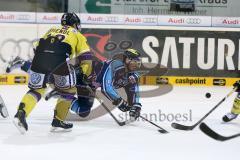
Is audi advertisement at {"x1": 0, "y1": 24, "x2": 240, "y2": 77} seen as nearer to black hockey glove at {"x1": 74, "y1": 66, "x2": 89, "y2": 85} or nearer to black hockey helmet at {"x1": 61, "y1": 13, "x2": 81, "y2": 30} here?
black hockey glove at {"x1": 74, "y1": 66, "x2": 89, "y2": 85}

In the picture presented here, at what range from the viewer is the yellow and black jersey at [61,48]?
15.5ft

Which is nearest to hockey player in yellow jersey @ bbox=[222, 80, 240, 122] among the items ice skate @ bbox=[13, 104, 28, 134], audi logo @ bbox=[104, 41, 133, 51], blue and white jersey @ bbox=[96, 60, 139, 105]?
blue and white jersey @ bbox=[96, 60, 139, 105]

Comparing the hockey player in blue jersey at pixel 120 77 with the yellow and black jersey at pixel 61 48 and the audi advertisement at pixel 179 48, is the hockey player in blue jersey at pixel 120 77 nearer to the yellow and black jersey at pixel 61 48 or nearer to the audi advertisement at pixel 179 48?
the yellow and black jersey at pixel 61 48

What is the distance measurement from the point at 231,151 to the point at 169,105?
8.74 feet

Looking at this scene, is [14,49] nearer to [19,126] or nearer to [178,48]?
[178,48]

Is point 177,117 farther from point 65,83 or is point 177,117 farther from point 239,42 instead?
point 239,42

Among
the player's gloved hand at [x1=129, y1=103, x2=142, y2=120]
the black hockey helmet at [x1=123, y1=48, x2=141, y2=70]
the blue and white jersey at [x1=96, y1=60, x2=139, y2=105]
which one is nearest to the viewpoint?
the player's gloved hand at [x1=129, y1=103, x2=142, y2=120]

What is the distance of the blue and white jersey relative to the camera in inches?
208

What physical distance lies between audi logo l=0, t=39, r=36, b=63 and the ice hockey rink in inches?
94.2

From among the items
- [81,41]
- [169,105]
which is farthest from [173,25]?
[81,41]

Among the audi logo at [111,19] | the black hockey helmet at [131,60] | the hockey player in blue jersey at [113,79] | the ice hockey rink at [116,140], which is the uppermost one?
the audi logo at [111,19]

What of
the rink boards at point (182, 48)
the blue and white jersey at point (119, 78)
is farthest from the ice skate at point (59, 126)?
the rink boards at point (182, 48)

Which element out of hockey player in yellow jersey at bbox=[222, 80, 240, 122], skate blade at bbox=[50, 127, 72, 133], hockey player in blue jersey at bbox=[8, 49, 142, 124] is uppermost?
hockey player in blue jersey at bbox=[8, 49, 142, 124]

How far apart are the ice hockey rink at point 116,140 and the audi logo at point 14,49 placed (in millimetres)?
2393
